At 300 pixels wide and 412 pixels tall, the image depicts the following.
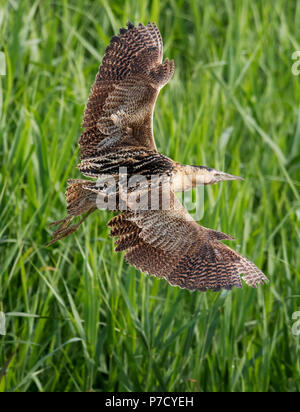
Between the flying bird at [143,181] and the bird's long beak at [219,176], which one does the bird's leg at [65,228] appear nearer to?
the flying bird at [143,181]

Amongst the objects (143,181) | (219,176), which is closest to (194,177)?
(219,176)

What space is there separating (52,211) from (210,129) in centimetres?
114

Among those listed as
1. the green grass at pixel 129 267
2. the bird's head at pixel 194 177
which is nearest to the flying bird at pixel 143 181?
the bird's head at pixel 194 177

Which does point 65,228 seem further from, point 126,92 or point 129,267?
point 126,92

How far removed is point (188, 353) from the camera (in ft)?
12.7

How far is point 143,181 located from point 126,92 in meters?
0.52

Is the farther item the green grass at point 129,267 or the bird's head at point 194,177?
the green grass at point 129,267

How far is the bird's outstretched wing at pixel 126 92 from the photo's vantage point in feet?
12.1

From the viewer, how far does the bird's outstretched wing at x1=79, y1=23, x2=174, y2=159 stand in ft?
12.1

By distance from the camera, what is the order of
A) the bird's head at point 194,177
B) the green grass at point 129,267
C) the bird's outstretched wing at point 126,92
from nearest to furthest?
the bird's head at point 194,177, the bird's outstretched wing at point 126,92, the green grass at point 129,267

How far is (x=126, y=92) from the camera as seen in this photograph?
378cm

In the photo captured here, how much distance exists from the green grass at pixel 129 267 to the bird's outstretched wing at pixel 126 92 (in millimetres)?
424
